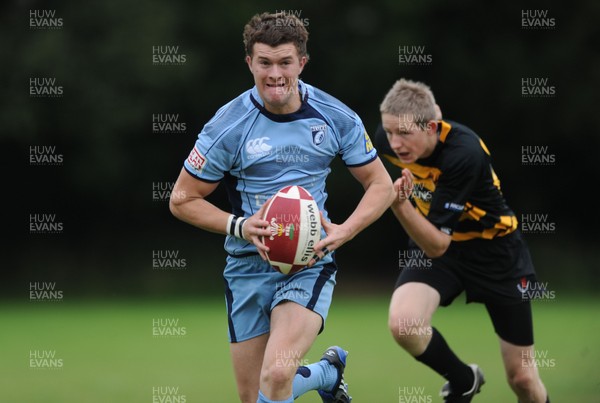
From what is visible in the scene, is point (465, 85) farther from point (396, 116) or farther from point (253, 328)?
point (253, 328)

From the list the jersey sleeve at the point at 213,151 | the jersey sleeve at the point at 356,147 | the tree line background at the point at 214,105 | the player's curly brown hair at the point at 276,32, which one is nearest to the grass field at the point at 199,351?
the jersey sleeve at the point at 356,147

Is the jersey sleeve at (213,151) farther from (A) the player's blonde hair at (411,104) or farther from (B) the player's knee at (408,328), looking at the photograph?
(B) the player's knee at (408,328)

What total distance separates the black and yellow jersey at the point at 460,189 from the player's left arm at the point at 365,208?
0.96 meters

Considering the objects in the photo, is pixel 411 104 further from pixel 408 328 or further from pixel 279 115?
pixel 408 328

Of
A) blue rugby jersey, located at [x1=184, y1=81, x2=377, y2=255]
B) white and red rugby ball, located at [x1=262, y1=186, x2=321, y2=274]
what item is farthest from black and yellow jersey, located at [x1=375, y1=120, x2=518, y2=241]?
white and red rugby ball, located at [x1=262, y1=186, x2=321, y2=274]

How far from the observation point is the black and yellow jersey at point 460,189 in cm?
600

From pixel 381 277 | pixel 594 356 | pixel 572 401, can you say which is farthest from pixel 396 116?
pixel 381 277

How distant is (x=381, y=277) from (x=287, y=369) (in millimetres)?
15216

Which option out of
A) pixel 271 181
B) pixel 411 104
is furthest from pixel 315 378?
pixel 411 104

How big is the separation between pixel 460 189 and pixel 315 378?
1.54 m

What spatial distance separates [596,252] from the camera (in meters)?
20.4

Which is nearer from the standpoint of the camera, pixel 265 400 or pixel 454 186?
pixel 265 400

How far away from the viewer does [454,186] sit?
6.02 meters

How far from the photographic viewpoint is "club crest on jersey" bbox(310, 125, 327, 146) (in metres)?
4.97
